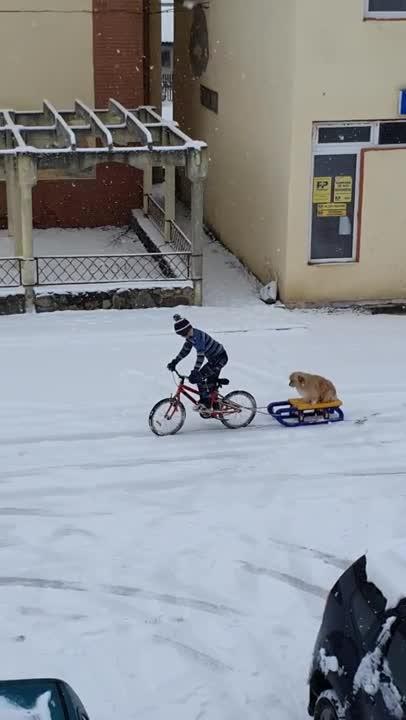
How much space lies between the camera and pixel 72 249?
62.6ft

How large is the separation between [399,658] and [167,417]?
6014mm

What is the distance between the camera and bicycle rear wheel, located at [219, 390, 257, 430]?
11.5 meters

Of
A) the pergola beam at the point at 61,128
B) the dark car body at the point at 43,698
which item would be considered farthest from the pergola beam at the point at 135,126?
the dark car body at the point at 43,698

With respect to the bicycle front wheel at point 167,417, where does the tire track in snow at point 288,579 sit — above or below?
below

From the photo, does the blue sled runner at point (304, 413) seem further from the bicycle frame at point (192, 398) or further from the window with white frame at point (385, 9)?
the window with white frame at point (385, 9)

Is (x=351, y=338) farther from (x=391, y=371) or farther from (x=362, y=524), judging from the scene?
(x=362, y=524)

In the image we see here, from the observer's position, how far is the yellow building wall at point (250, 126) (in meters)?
16.0

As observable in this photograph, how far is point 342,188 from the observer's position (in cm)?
1602

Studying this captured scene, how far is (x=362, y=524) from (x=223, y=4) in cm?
1233

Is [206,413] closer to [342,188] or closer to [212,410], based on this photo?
[212,410]

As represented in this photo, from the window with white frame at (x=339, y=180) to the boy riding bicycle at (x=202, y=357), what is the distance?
543 centimetres

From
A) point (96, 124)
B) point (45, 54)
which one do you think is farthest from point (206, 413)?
point (45, 54)

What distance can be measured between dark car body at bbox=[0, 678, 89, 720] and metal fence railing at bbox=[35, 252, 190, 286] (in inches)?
419

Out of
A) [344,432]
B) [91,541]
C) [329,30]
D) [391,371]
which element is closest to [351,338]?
[391,371]
